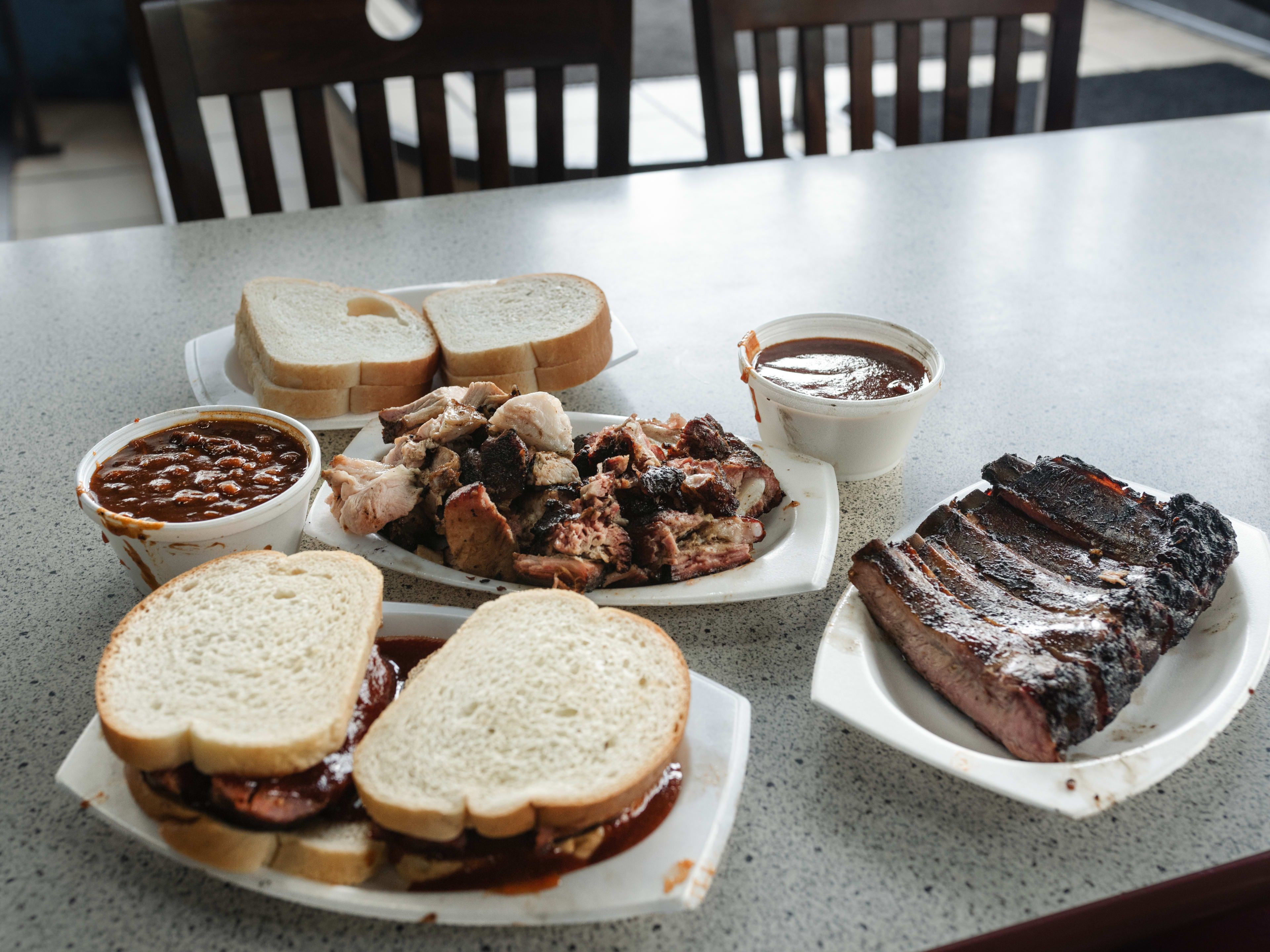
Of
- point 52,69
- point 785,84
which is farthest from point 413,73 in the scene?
point 52,69

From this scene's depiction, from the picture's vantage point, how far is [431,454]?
50.4 inches

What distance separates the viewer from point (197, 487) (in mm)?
1217

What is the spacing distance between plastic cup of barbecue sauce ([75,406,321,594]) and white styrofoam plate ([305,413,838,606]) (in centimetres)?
7

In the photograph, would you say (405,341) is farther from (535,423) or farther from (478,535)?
(478,535)

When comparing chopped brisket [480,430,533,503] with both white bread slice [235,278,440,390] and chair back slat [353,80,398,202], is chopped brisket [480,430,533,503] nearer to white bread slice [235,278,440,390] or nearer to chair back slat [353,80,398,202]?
white bread slice [235,278,440,390]

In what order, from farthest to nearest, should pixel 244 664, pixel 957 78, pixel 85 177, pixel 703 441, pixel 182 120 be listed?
1. pixel 85 177
2. pixel 957 78
3. pixel 182 120
4. pixel 703 441
5. pixel 244 664

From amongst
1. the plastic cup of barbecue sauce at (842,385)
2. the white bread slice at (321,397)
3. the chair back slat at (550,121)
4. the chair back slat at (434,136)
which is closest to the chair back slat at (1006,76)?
the chair back slat at (550,121)

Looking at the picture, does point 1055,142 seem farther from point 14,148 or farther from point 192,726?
point 14,148

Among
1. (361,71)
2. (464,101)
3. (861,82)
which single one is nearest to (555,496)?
(361,71)

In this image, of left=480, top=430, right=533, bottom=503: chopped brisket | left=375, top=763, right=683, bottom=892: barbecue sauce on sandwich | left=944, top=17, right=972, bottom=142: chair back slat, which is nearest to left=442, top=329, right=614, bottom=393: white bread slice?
left=480, top=430, right=533, bottom=503: chopped brisket

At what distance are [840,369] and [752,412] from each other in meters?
0.27

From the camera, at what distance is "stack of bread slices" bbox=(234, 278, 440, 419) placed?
1.56 meters

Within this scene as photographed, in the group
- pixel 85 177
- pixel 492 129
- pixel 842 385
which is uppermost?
pixel 492 129

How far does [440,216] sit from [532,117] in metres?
3.61
